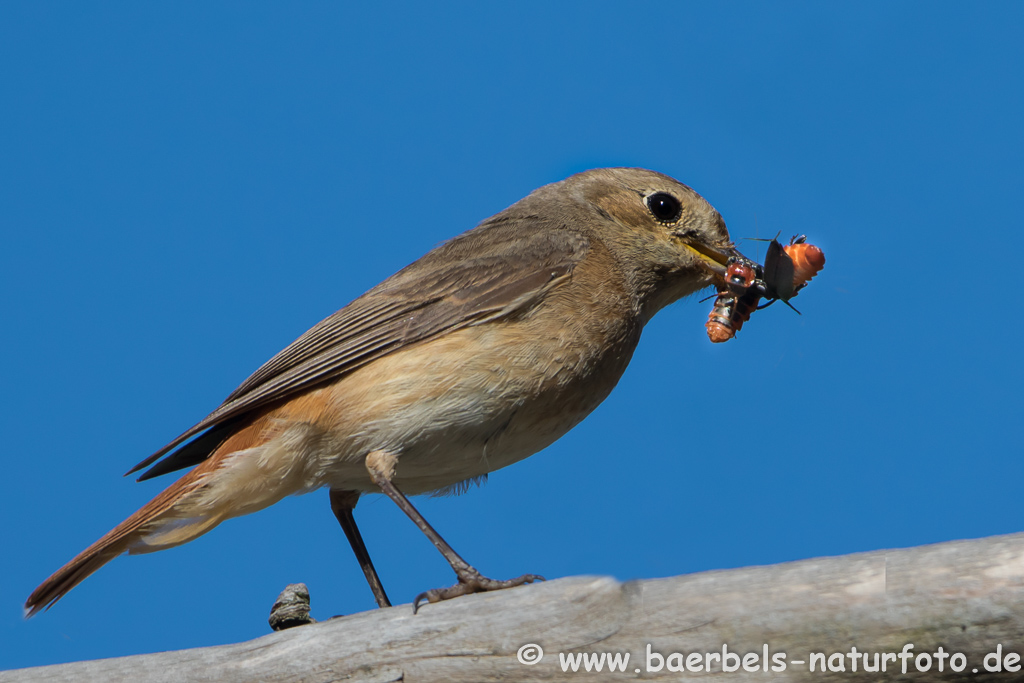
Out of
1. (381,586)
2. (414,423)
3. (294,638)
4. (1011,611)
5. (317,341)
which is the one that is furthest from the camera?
(381,586)

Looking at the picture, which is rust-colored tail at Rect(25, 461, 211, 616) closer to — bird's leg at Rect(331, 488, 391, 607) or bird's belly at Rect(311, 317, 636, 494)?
bird's belly at Rect(311, 317, 636, 494)

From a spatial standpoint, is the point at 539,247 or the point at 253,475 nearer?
the point at 253,475

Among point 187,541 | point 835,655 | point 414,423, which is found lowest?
point 835,655

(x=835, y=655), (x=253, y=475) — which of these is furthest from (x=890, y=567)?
(x=253, y=475)

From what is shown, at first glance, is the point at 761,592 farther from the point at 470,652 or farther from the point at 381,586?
the point at 381,586

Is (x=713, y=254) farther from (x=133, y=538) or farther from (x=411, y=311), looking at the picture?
(x=133, y=538)
